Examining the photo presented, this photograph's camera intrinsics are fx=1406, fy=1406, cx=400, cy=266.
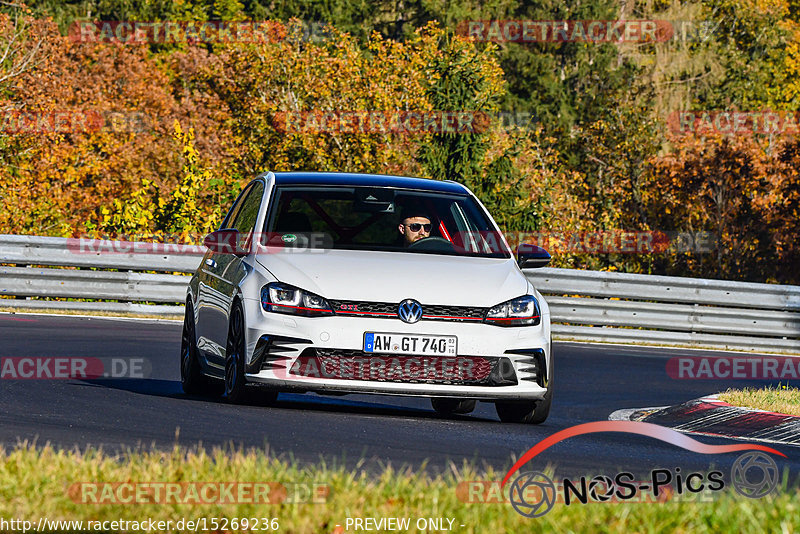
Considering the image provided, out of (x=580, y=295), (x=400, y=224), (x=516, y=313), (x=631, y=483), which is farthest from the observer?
(x=580, y=295)

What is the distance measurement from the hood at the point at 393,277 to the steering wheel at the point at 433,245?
1.05 feet

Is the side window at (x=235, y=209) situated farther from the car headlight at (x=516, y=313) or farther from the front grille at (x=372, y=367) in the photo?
the car headlight at (x=516, y=313)

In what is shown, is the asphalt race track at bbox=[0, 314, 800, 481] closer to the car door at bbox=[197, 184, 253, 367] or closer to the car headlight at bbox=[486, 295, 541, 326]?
the car door at bbox=[197, 184, 253, 367]

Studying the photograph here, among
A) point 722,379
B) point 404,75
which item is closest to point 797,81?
point 404,75

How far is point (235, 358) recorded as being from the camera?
361 inches

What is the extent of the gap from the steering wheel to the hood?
319 millimetres

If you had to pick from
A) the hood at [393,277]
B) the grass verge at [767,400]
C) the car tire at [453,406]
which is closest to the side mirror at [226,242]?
the hood at [393,277]

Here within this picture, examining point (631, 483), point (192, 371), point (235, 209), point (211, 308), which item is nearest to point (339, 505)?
point (631, 483)

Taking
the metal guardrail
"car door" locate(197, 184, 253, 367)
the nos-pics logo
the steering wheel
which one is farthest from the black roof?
the metal guardrail

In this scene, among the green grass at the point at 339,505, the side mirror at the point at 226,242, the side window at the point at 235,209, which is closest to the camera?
the green grass at the point at 339,505

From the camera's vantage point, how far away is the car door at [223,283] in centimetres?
953

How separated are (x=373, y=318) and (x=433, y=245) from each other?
4.35ft

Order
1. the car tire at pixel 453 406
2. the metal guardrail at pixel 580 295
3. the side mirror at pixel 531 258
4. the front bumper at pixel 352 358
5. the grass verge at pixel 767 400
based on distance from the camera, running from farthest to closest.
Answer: the metal guardrail at pixel 580 295
the grass verge at pixel 767 400
the car tire at pixel 453 406
the side mirror at pixel 531 258
the front bumper at pixel 352 358

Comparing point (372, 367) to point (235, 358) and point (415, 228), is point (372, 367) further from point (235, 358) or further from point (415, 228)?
point (415, 228)
